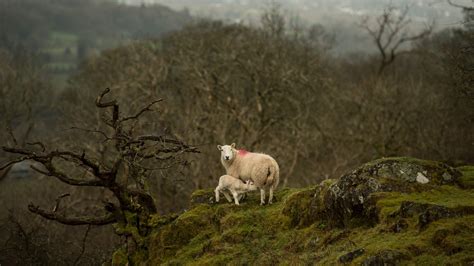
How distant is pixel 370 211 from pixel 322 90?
44.7 m

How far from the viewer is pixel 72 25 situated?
190125 mm

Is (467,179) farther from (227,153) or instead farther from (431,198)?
(227,153)

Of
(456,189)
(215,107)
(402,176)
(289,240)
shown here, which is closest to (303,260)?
(289,240)

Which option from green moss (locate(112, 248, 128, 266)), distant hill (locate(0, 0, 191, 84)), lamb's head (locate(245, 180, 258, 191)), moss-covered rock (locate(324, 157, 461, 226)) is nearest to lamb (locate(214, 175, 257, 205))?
lamb's head (locate(245, 180, 258, 191))

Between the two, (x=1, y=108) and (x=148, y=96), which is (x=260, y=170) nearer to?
(x=148, y=96)

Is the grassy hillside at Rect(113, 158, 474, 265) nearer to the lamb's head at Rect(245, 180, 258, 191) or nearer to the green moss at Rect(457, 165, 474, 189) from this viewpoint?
the green moss at Rect(457, 165, 474, 189)

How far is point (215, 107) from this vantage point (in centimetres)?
4409

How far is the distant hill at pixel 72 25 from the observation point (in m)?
149

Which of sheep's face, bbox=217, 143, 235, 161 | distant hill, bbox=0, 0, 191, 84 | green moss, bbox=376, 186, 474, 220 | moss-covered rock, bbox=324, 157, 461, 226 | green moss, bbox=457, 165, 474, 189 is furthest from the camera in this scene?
→ distant hill, bbox=0, 0, 191, 84

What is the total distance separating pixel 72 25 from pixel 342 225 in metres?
188

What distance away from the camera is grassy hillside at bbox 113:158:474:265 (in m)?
11.4

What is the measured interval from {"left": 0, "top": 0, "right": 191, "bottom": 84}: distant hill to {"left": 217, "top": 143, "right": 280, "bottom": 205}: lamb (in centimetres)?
12737

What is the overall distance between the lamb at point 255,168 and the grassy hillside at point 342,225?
24.0 inches

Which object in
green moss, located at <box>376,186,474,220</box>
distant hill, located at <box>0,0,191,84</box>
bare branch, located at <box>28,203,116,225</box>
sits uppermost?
green moss, located at <box>376,186,474,220</box>
